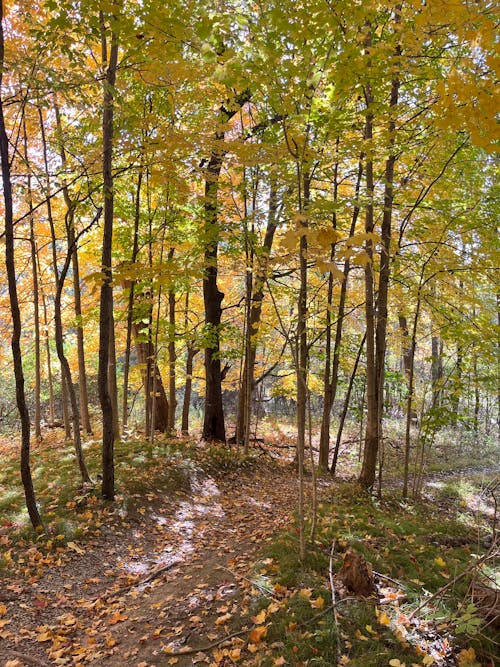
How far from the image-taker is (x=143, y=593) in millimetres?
4172

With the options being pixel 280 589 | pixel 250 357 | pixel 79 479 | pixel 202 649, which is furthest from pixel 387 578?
pixel 250 357

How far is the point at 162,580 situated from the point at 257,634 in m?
1.67

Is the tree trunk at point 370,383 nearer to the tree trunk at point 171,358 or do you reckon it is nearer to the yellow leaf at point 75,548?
the yellow leaf at point 75,548

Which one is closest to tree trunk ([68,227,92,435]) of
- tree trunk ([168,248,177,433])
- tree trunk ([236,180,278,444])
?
tree trunk ([168,248,177,433])

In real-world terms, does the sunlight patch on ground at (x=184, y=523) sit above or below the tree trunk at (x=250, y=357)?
below

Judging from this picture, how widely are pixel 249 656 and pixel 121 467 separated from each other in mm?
4845

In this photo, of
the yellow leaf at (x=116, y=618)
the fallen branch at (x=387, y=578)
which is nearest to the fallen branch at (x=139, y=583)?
the yellow leaf at (x=116, y=618)

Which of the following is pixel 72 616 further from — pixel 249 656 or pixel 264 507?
pixel 264 507

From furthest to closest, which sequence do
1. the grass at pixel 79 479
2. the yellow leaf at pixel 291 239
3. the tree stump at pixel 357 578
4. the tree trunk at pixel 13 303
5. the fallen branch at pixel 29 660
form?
the grass at pixel 79 479 → the tree trunk at pixel 13 303 → the tree stump at pixel 357 578 → the fallen branch at pixel 29 660 → the yellow leaf at pixel 291 239

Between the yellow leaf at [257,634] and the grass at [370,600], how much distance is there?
5 centimetres

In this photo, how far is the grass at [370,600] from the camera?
288 cm

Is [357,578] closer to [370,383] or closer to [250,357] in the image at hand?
[370,383]

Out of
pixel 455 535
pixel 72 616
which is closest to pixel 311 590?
pixel 72 616

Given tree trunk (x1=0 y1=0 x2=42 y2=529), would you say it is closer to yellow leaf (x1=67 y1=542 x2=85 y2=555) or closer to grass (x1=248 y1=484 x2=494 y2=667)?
yellow leaf (x1=67 y1=542 x2=85 y2=555)
